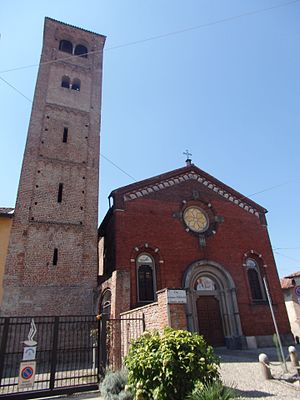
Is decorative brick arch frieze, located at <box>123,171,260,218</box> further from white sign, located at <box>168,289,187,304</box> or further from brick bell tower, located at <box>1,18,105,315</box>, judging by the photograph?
white sign, located at <box>168,289,187,304</box>

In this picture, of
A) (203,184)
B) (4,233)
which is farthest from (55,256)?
(203,184)

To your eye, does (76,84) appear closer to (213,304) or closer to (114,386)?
(213,304)

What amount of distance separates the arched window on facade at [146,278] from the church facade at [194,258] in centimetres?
5

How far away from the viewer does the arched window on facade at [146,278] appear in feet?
48.1

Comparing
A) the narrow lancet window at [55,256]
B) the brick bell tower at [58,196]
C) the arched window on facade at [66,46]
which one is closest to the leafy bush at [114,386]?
the brick bell tower at [58,196]

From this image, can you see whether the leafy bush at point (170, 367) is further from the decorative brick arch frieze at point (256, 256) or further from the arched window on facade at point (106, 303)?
the decorative brick arch frieze at point (256, 256)

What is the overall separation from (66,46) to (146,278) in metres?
19.8

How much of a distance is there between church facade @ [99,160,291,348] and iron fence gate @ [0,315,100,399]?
2.14 m

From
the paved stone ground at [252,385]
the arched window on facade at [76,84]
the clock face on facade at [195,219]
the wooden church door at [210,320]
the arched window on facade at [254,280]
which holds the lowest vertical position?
the paved stone ground at [252,385]

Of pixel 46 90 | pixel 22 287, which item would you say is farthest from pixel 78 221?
pixel 46 90

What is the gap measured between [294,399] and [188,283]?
9.78m

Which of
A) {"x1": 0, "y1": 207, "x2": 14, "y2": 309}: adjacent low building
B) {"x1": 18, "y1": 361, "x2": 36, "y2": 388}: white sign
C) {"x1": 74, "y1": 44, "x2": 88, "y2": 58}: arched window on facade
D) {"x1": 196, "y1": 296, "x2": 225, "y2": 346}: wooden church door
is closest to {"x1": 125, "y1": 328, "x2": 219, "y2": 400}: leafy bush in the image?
{"x1": 18, "y1": 361, "x2": 36, "y2": 388}: white sign

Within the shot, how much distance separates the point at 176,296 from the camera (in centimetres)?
795

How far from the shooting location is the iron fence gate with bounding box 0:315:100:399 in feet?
25.5
